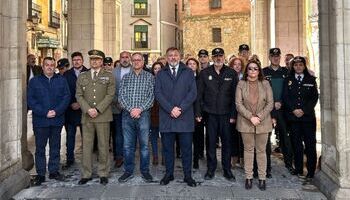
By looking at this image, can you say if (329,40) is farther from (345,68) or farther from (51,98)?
(51,98)

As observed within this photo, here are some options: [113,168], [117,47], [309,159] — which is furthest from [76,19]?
[309,159]

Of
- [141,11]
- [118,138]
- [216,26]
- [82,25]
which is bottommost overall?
[118,138]

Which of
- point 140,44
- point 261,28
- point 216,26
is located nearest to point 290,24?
point 261,28

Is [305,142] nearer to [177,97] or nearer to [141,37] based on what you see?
[177,97]

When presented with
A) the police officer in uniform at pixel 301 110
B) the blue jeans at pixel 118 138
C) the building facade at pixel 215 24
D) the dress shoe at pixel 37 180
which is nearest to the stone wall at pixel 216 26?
the building facade at pixel 215 24

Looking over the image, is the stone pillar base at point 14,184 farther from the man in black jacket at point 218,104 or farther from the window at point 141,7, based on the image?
the window at point 141,7

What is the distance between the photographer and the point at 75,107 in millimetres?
7219

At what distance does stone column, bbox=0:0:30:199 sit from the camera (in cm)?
579

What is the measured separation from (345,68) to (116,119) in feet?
13.3

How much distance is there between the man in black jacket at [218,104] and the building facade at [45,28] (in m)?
22.9

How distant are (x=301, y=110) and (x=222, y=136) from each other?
126 cm

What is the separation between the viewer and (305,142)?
659 centimetres

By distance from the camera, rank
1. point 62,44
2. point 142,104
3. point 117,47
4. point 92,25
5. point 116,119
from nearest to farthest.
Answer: point 142,104
point 116,119
point 92,25
point 117,47
point 62,44

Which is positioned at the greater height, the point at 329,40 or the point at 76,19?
the point at 76,19
